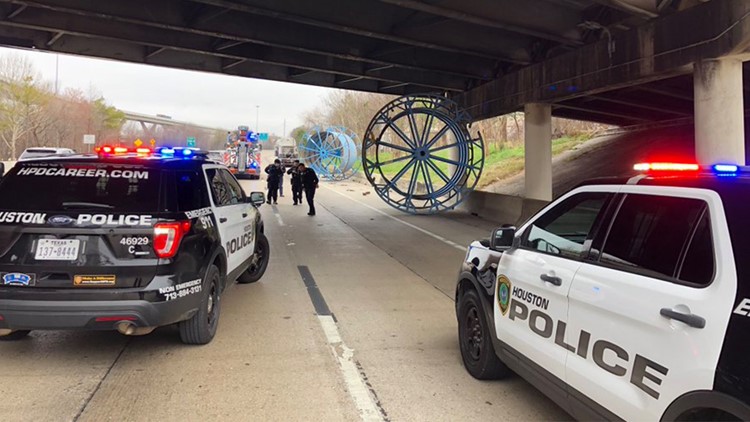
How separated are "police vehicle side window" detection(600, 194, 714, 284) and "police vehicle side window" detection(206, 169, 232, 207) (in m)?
3.97

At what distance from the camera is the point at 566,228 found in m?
4.02

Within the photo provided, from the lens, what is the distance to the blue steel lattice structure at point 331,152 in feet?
139

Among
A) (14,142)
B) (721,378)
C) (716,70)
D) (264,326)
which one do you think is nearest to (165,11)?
(264,326)

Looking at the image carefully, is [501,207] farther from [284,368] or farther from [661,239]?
[661,239]

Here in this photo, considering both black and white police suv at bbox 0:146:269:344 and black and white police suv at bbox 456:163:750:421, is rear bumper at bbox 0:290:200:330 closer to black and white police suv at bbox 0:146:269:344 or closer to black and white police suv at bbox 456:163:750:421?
black and white police suv at bbox 0:146:269:344

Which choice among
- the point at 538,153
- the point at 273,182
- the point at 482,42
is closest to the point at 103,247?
the point at 482,42

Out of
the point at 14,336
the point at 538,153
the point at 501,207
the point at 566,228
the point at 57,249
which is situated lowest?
the point at 14,336

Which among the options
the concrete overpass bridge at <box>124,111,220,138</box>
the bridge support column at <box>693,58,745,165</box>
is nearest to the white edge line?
the bridge support column at <box>693,58,745,165</box>

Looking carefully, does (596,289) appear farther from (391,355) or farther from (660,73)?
(660,73)

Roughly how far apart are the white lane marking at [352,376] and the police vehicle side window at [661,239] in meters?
1.89

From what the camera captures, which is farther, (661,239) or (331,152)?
(331,152)

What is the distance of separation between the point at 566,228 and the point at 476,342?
1.19 meters

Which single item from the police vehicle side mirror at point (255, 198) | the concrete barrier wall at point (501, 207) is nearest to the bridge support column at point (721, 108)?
the concrete barrier wall at point (501, 207)

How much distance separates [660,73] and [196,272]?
35.1ft
